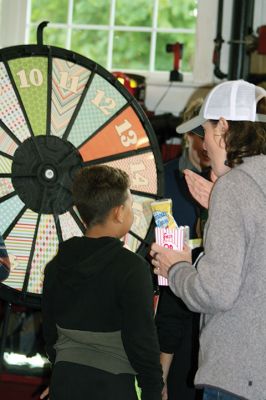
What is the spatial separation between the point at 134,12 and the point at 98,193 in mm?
3161

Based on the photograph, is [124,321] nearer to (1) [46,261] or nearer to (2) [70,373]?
(2) [70,373]

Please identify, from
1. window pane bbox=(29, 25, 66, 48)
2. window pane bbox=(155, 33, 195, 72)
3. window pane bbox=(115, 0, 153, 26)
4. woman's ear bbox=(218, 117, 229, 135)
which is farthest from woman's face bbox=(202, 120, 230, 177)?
window pane bbox=(29, 25, 66, 48)

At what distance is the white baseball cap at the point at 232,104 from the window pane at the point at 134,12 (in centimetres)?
310

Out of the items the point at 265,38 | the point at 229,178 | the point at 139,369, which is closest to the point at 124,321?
the point at 139,369

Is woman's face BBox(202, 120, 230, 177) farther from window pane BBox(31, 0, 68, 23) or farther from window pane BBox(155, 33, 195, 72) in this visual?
window pane BBox(31, 0, 68, 23)

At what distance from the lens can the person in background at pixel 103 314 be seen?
5.40 ft

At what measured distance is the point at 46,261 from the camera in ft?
6.54

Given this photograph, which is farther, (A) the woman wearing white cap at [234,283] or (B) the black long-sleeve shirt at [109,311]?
(B) the black long-sleeve shirt at [109,311]

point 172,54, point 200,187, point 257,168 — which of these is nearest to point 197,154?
point 200,187

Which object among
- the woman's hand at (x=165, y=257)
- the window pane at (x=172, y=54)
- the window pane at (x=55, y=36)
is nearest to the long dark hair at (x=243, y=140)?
the woman's hand at (x=165, y=257)

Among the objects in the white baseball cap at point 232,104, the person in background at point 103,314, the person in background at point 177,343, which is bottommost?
the person in background at point 177,343

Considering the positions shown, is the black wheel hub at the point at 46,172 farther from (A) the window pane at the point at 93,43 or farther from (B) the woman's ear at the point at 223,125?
(A) the window pane at the point at 93,43

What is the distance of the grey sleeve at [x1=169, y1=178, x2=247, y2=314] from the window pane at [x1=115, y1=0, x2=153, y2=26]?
3362mm

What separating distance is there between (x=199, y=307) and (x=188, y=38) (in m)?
3.34
